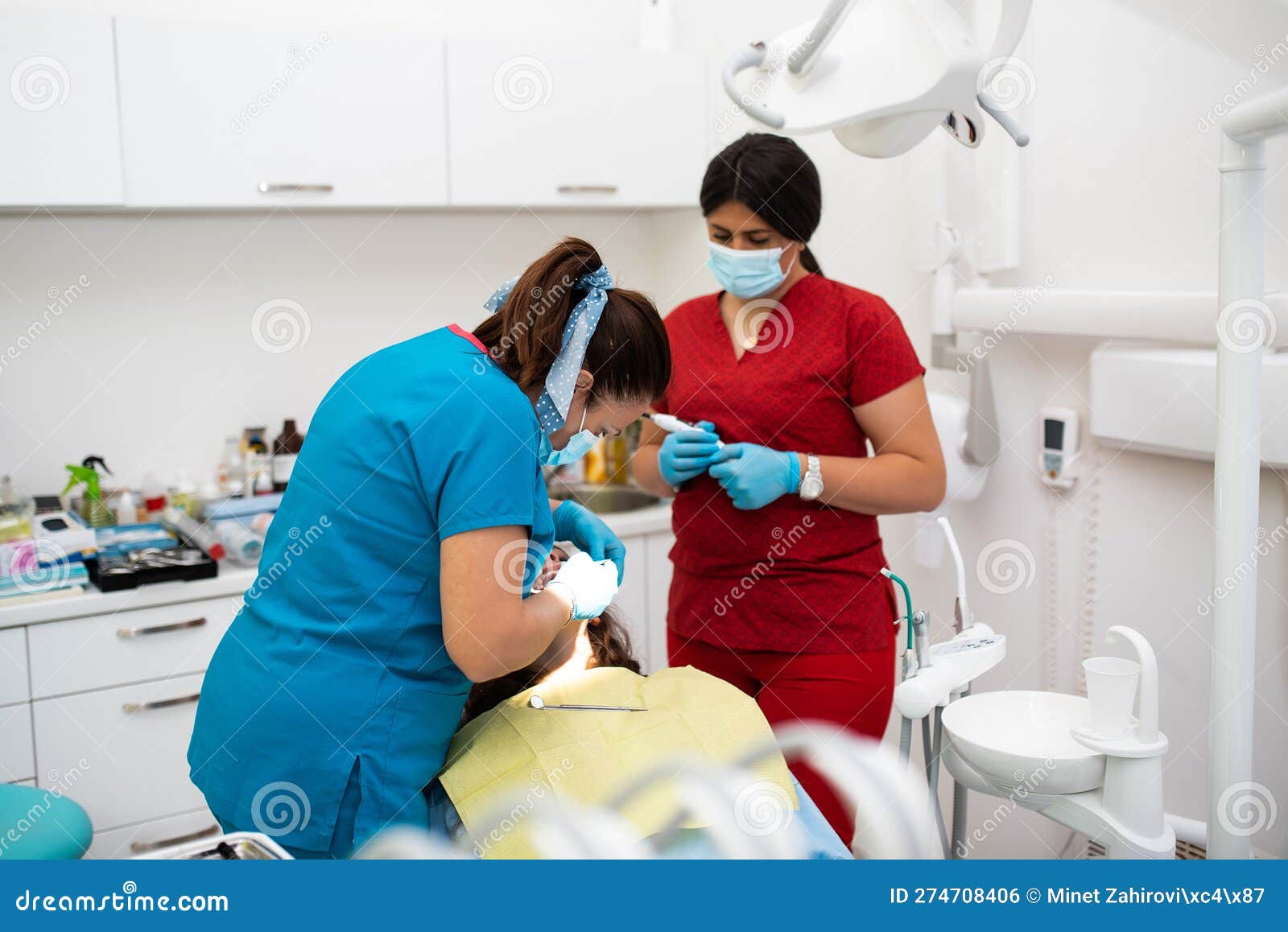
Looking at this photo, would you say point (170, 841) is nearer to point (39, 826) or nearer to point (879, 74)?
point (39, 826)

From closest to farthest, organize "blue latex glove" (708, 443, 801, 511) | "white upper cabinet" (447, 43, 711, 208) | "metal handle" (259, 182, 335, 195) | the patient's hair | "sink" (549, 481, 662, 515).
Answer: the patient's hair, "blue latex glove" (708, 443, 801, 511), "metal handle" (259, 182, 335, 195), "white upper cabinet" (447, 43, 711, 208), "sink" (549, 481, 662, 515)

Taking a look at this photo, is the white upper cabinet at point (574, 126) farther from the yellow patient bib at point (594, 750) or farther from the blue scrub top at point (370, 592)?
the yellow patient bib at point (594, 750)

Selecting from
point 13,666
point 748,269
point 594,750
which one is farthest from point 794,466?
point 13,666

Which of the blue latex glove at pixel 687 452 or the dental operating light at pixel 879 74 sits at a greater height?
the dental operating light at pixel 879 74

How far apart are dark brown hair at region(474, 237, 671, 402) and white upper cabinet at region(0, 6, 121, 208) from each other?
147cm

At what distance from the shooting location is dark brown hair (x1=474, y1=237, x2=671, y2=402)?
4.18 ft

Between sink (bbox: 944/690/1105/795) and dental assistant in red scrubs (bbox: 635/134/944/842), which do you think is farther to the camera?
dental assistant in red scrubs (bbox: 635/134/944/842)

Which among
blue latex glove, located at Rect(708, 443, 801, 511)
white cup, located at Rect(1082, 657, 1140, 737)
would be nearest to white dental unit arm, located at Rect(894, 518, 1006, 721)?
white cup, located at Rect(1082, 657, 1140, 737)

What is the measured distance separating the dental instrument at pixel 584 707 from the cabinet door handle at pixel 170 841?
1472mm

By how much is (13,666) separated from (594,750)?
1.59 meters

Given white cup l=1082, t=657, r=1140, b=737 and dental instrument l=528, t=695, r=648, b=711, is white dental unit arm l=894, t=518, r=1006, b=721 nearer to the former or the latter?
white cup l=1082, t=657, r=1140, b=737

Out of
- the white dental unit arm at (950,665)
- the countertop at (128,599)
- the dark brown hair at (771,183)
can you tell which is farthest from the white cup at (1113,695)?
the countertop at (128,599)

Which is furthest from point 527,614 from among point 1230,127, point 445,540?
point 1230,127

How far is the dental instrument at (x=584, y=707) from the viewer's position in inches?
51.1
